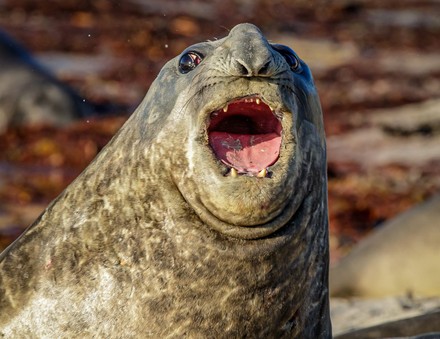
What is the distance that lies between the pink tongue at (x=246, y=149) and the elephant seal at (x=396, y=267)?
437 cm

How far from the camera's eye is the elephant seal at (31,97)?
15836 mm

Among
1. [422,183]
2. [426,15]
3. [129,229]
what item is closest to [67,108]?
[422,183]

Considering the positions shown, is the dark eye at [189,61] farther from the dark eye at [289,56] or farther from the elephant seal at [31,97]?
the elephant seal at [31,97]

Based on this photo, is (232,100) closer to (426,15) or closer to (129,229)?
(129,229)

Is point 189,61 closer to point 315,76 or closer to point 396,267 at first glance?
point 396,267

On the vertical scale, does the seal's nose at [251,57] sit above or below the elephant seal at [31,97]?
below

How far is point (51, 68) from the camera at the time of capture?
19953 millimetres

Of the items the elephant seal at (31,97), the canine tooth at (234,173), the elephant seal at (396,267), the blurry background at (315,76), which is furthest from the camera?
the elephant seal at (31,97)

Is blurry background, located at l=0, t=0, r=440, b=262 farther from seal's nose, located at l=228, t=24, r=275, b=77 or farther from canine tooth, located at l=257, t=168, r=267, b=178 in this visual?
canine tooth, located at l=257, t=168, r=267, b=178

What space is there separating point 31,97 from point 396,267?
8.89m

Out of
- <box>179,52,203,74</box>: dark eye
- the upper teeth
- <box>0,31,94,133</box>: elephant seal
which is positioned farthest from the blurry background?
the upper teeth

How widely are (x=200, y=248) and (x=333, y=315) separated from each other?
11.6 ft

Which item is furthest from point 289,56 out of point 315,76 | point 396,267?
point 315,76

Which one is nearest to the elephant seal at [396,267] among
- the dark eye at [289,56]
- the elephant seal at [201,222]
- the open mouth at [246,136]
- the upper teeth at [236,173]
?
the elephant seal at [201,222]
